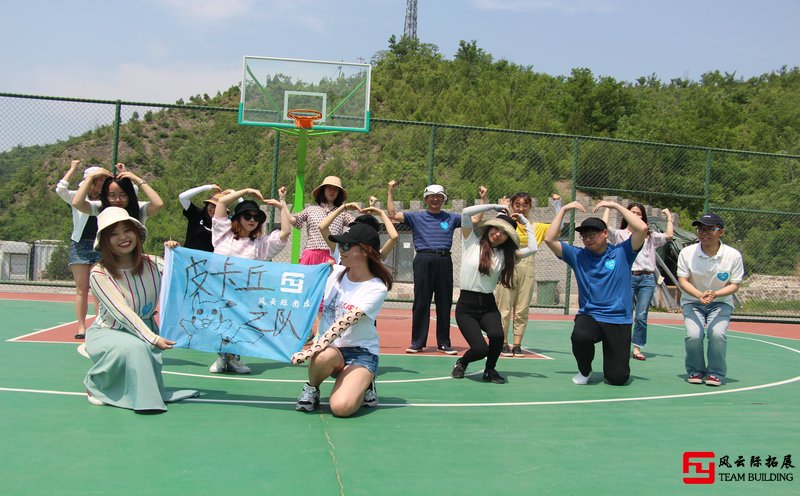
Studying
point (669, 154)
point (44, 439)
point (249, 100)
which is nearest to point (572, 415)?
point (44, 439)

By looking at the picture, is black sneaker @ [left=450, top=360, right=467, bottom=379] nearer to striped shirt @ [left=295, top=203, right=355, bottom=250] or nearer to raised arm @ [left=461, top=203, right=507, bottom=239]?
raised arm @ [left=461, top=203, right=507, bottom=239]

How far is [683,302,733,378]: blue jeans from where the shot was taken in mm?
8086

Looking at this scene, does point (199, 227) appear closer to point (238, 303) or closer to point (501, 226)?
point (238, 303)

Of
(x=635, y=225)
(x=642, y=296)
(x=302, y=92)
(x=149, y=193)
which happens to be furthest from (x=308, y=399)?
(x=302, y=92)

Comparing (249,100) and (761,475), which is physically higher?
(249,100)

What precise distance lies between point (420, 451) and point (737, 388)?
4500 millimetres

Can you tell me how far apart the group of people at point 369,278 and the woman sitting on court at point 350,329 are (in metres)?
0.01

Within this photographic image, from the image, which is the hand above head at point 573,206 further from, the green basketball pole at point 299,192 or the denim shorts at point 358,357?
the green basketball pole at point 299,192

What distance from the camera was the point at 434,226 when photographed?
9.49 meters

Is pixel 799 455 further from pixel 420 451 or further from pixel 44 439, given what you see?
pixel 44 439

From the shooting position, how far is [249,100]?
454 inches

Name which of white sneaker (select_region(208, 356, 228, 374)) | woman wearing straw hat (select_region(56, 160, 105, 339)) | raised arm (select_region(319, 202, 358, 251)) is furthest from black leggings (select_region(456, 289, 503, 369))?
woman wearing straw hat (select_region(56, 160, 105, 339))

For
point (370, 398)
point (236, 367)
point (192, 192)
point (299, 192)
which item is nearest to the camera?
point (370, 398)

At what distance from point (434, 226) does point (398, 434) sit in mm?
4336
